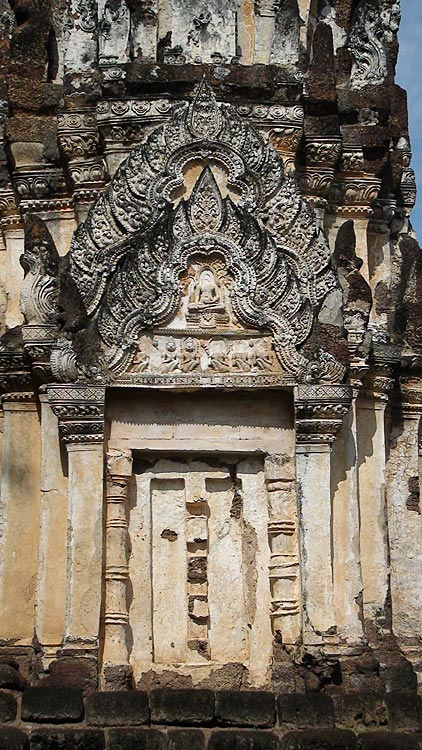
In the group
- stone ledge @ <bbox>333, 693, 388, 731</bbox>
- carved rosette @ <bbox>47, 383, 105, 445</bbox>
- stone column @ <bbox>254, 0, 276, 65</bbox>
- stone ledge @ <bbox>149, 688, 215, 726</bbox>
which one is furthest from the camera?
stone column @ <bbox>254, 0, 276, 65</bbox>

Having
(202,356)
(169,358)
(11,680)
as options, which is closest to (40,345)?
(169,358)

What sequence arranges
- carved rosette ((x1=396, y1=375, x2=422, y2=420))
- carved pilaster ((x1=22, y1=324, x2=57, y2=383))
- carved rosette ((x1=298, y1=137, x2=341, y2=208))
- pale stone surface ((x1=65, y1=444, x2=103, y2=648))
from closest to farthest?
1. pale stone surface ((x1=65, y1=444, x2=103, y2=648))
2. carved pilaster ((x1=22, y1=324, x2=57, y2=383))
3. carved rosette ((x1=298, y1=137, x2=341, y2=208))
4. carved rosette ((x1=396, y1=375, x2=422, y2=420))

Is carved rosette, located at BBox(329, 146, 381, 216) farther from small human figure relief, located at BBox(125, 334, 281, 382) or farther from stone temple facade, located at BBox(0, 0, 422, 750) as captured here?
small human figure relief, located at BBox(125, 334, 281, 382)

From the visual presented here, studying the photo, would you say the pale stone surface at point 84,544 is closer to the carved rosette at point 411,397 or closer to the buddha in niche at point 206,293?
the buddha in niche at point 206,293

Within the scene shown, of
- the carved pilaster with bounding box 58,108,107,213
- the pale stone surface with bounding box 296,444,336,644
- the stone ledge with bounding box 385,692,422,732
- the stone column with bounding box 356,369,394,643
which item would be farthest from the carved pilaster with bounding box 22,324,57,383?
the stone ledge with bounding box 385,692,422,732

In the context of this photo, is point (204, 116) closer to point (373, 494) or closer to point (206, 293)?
point (206, 293)

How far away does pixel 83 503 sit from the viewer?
11.0 m

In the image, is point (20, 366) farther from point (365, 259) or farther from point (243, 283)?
point (365, 259)

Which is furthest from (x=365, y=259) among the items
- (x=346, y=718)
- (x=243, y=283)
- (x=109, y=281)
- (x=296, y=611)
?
(x=346, y=718)

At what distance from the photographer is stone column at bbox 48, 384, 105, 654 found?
424 inches

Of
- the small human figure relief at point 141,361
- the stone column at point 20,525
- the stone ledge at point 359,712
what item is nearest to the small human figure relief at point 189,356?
the small human figure relief at point 141,361

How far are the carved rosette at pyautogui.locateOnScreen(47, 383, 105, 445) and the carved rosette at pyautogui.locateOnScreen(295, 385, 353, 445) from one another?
67.7 inches

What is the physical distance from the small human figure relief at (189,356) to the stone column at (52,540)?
130 centimetres

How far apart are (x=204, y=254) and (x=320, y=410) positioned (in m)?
1.73
